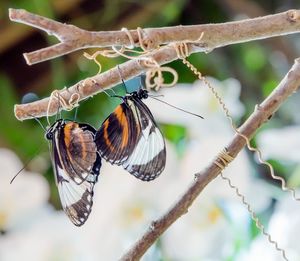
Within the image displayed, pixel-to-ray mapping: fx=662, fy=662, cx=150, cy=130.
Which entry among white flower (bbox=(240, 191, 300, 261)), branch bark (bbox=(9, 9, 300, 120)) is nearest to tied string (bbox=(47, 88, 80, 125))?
branch bark (bbox=(9, 9, 300, 120))

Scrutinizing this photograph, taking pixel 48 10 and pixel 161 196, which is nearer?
pixel 161 196

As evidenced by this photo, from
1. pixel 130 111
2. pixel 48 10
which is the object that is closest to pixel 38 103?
pixel 130 111

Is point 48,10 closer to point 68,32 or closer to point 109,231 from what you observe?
point 109,231

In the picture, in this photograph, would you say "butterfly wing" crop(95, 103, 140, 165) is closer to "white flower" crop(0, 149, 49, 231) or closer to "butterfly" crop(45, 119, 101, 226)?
"butterfly" crop(45, 119, 101, 226)

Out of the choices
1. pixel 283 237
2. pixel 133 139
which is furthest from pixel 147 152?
pixel 283 237

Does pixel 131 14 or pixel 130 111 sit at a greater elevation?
pixel 130 111

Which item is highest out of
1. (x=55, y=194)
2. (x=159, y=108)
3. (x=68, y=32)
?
(x=68, y=32)
